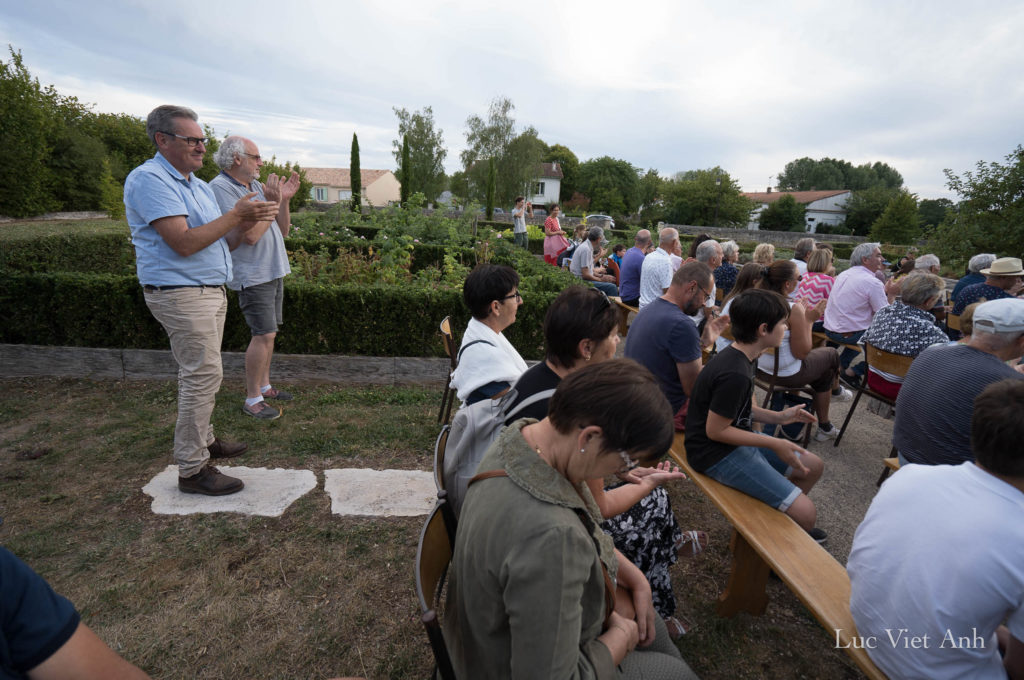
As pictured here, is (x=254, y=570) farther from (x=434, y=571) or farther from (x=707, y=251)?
(x=707, y=251)

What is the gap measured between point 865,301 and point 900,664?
190 inches

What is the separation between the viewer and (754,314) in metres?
2.53

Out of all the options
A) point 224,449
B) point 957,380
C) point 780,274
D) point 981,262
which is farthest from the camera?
point 981,262

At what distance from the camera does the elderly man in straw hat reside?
15.5 ft

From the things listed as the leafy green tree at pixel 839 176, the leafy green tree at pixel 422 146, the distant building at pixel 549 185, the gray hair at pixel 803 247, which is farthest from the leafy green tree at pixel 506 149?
the leafy green tree at pixel 839 176

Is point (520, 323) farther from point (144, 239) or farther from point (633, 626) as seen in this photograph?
point (633, 626)

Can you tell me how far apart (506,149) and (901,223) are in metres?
36.3

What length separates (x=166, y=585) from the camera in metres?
2.38

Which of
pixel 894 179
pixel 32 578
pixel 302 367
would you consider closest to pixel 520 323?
pixel 302 367

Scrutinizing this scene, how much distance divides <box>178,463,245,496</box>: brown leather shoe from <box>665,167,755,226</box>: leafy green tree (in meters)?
48.1

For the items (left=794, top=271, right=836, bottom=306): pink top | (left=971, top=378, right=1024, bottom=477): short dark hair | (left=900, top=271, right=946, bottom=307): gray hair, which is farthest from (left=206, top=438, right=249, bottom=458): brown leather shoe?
(left=794, top=271, right=836, bottom=306): pink top

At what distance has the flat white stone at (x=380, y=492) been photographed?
3.08m

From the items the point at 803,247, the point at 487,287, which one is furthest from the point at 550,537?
the point at 803,247

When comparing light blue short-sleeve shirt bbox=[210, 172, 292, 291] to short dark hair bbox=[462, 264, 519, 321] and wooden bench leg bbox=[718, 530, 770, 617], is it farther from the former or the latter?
wooden bench leg bbox=[718, 530, 770, 617]
